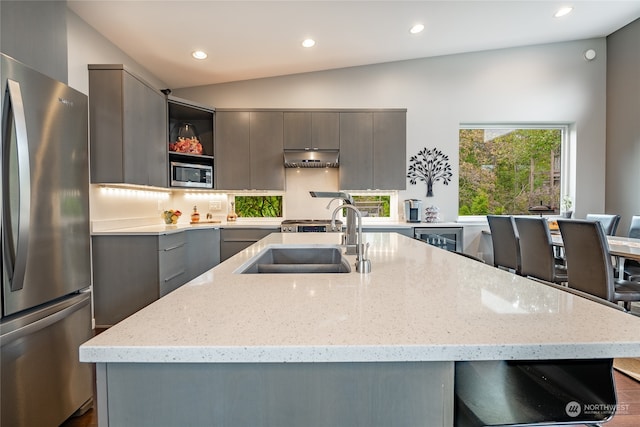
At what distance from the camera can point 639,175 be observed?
13.0ft

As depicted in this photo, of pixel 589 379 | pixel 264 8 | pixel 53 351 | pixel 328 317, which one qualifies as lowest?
pixel 53 351

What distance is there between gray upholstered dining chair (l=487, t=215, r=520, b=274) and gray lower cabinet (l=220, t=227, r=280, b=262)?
8.43 feet

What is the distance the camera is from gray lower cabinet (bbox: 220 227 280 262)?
390 cm

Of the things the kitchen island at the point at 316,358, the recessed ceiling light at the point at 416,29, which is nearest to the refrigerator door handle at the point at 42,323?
the kitchen island at the point at 316,358

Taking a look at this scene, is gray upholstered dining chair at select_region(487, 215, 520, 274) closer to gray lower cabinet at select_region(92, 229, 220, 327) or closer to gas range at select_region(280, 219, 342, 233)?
gas range at select_region(280, 219, 342, 233)

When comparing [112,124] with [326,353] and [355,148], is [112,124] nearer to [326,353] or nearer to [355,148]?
[355,148]

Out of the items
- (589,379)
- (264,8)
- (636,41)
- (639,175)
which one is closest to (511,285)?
(589,379)

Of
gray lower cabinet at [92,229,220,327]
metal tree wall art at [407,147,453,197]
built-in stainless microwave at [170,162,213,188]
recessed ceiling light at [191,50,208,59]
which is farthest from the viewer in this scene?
metal tree wall art at [407,147,453,197]

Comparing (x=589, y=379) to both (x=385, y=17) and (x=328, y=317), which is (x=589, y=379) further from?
(x=385, y=17)

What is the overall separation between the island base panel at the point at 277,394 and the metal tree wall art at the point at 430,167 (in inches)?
162

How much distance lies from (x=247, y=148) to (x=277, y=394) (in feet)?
12.5

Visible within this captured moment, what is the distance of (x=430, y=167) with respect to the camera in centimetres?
448

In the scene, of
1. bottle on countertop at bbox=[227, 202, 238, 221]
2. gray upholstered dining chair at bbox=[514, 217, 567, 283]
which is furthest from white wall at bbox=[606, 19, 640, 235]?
bottle on countertop at bbox=[227, 202, 238, 221]

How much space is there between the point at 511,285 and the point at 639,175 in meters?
4.67
